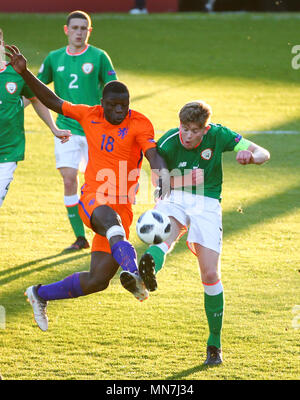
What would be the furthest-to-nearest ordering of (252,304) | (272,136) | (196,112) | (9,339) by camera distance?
(272,136) → (252,304) → (9,339) → (196,112)

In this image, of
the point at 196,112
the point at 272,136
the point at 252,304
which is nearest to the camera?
the point at 196,112

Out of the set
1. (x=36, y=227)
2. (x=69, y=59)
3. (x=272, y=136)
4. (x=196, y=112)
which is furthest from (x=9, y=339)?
(x=272, y=136)

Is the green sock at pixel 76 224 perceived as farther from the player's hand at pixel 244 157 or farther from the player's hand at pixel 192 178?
the player's hand at pixel 244 157

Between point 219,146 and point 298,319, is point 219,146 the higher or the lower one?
the higher one

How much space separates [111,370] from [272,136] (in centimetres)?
887

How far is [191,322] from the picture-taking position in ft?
20.7

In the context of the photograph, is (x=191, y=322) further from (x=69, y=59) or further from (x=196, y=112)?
(x=69, y=59)

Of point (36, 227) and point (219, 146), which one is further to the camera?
point (36, 227)

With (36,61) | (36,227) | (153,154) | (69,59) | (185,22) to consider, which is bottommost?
(36,227)

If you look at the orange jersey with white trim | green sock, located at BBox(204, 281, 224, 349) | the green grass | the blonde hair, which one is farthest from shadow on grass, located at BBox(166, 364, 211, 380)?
the blonde hair

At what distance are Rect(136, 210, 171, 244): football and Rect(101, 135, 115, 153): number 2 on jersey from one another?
74 centimetres

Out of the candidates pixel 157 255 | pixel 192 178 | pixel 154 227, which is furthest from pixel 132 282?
pixel 192 178

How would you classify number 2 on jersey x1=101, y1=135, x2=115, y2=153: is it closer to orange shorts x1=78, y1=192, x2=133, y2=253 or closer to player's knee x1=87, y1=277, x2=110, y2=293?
orange shorts x1=78, y1=192, x2=133, y2=253

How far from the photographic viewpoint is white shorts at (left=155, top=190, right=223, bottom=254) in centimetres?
539
